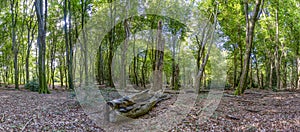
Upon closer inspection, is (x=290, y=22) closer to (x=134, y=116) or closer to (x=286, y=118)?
(x=286, y=118)

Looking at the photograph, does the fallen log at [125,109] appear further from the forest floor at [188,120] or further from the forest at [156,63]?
the forest floor at [188,120]

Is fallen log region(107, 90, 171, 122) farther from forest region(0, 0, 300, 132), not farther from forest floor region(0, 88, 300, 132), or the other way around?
forest floor region(0, 88, 300, 132)

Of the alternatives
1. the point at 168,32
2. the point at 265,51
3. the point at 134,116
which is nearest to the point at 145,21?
the point at 168,32

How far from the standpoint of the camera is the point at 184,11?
80.7 ft

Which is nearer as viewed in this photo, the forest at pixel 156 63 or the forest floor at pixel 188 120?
the forest floor at pixel 188 120

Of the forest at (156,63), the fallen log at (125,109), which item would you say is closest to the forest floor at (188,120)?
the forest at (156,63)

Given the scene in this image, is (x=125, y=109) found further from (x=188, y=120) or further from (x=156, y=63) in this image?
(x=156, y=63)

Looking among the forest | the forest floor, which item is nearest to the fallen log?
the forest

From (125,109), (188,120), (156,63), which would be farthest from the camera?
(156,63)

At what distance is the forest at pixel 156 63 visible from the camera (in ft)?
24.7

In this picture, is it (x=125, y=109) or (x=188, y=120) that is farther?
(x=125, y=109)

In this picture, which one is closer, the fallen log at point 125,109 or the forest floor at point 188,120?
the forest floor at point 188,120

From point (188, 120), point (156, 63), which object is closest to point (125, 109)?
point (188, 120)

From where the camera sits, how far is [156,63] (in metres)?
17.0
